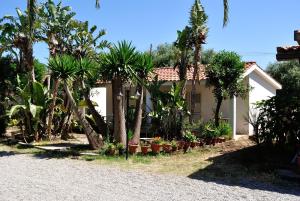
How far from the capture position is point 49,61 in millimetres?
14359

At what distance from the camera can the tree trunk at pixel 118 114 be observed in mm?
14211

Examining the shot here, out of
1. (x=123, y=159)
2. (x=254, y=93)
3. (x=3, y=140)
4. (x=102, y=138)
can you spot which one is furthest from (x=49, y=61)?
(x=254, y=93)

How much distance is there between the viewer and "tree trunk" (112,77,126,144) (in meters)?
14.2

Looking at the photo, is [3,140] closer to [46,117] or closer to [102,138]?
[46,117]

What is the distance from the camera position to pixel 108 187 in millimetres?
8859

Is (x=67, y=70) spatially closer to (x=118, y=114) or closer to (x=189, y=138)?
(x=118, y=114)

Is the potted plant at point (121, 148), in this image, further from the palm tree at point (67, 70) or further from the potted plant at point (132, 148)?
the palm tree at point (67, 70)

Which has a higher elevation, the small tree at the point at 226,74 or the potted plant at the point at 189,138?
the small tree at the point at 226,74

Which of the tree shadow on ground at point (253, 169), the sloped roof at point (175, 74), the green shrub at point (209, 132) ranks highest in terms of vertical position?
the sloped roof at point (175, 74)

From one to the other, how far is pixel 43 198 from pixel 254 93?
15.1 m

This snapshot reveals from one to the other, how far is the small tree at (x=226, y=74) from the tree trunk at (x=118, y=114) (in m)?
4.53

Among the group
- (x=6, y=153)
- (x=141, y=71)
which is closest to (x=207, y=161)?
(x=141, y=71)

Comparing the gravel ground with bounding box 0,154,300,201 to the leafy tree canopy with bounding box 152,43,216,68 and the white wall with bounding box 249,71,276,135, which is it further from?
the leafy tree canopy with bounding box 152,43,216,68

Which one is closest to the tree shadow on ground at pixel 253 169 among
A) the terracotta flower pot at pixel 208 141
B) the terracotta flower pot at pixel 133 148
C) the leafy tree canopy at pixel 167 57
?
the terracotta flower pot at pixel 208 141
